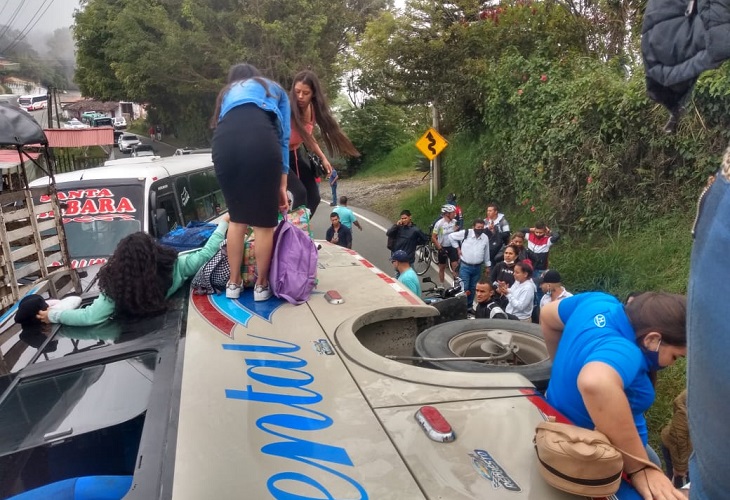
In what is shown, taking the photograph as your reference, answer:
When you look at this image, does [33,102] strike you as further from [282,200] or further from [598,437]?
[598,437]

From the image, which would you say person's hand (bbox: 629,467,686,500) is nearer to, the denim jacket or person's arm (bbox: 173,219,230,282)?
the denim jacket

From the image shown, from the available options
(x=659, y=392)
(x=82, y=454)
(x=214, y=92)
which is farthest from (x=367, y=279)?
(x=214, y=92)

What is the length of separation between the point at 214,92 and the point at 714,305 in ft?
83.7

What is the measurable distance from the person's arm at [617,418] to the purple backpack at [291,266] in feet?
6.38

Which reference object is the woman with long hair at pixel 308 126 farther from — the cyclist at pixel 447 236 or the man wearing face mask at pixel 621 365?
the cyclist at pixel 447 236

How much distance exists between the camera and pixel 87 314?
297 cm

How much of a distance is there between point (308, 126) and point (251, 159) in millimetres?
1303

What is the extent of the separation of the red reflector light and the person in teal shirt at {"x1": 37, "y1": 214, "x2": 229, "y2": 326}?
1.81m

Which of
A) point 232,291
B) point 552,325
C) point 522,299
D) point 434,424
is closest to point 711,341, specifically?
point 434,424

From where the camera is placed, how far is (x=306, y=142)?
433 centimetres

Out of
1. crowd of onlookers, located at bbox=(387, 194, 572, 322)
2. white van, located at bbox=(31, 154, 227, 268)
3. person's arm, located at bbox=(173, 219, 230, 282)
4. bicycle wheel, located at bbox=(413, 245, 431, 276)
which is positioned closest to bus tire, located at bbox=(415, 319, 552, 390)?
person's arm, located at bbox=(173, 219, 230, 282)

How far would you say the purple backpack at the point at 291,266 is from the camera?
3316 millimetres

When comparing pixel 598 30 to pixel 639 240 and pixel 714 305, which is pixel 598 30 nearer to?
pixel 639 240

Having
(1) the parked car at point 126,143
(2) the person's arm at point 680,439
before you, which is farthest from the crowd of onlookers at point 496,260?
(1) the parked car at point 126,143
